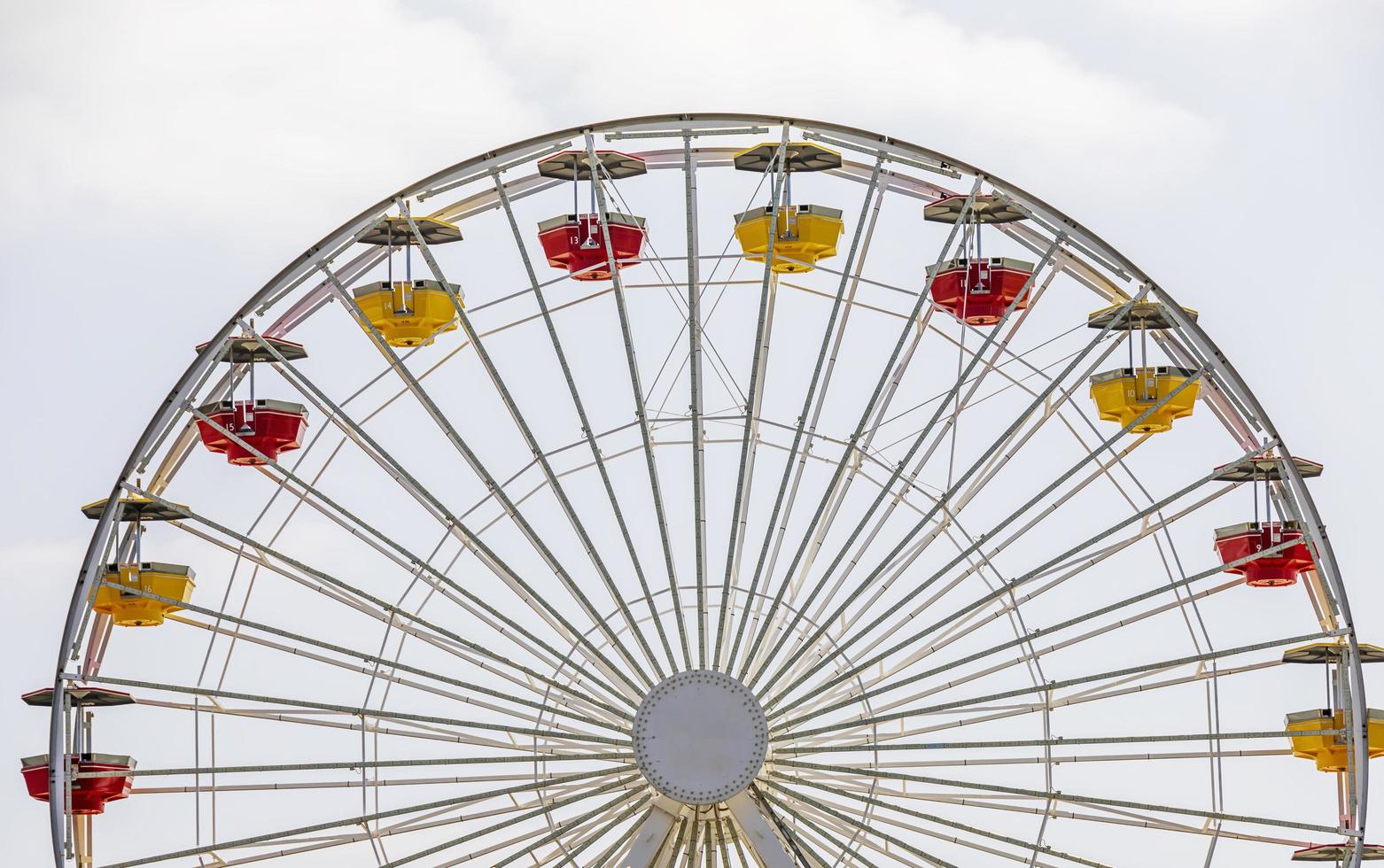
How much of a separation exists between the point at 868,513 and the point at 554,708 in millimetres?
3429

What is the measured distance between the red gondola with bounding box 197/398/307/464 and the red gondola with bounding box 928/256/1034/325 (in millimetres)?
6756

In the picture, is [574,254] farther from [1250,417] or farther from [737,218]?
[1250,417]

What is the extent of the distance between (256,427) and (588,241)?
12.9 ft

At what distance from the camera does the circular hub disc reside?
23.8m

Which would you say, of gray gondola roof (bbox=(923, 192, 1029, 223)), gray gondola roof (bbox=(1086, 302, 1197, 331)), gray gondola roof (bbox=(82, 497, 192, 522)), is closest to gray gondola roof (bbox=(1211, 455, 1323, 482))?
gray gondola roof (bbox=(1086, 302, 1197, 331))

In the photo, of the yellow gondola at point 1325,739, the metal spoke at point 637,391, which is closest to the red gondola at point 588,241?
the metal spoke at point 637,391

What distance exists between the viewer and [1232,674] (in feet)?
86.8

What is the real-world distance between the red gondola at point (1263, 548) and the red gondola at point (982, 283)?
10.8 ft

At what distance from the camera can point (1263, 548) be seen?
1051 inches

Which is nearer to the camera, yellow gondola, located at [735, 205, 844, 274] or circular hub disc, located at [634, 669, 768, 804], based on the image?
circular hub disc, located at [634, 669, 768, 804]

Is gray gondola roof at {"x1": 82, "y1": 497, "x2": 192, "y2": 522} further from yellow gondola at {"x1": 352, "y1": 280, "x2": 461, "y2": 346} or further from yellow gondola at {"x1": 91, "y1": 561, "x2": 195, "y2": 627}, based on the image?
yellow gondola at {"x1": 352, "y1": 280, "x2": 461, "y2": 346}

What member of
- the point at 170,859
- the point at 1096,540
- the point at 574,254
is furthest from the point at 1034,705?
the point at 170,859

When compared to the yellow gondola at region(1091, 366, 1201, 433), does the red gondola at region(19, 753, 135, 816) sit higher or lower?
lower

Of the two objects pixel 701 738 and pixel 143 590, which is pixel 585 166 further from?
pixel 143 590
